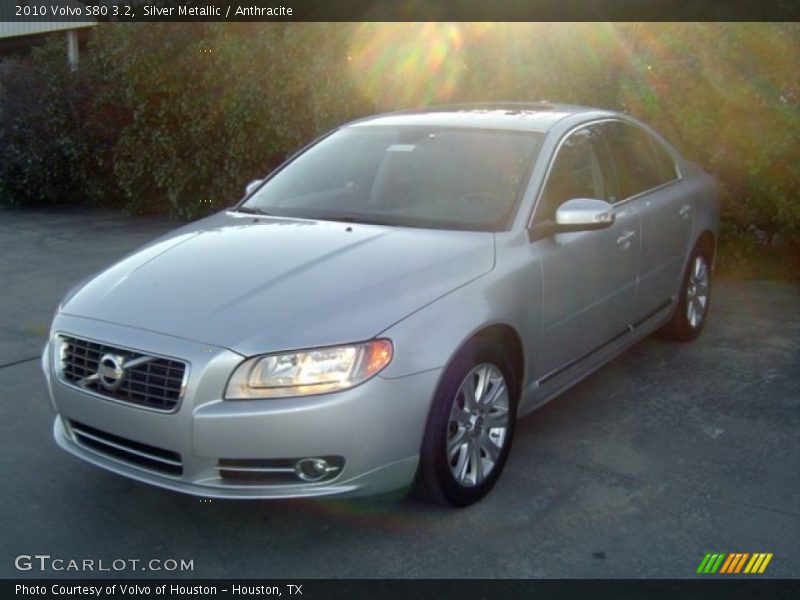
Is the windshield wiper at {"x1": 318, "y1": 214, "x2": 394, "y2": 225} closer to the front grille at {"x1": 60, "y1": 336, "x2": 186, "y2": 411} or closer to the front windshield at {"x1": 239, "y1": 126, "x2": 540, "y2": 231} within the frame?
the front windshield at {"x1": 239, "y1": 126, "x2": 540, "y2": 231}

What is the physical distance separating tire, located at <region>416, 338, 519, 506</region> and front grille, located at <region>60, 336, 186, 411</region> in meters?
1.01

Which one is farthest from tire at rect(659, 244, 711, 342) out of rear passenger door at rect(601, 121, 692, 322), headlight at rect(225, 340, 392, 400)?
headlight at rect(225, 340, 392, 400)

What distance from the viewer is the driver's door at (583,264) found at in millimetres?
4574

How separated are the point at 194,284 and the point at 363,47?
6.37m

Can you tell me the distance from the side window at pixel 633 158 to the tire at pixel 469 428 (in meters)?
1.81

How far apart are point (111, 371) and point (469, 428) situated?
149 cm

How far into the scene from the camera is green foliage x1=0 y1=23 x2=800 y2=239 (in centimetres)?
771

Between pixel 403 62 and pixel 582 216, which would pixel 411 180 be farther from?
pixel 403 62

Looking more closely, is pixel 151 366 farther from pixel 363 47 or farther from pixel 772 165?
pixel 363 47

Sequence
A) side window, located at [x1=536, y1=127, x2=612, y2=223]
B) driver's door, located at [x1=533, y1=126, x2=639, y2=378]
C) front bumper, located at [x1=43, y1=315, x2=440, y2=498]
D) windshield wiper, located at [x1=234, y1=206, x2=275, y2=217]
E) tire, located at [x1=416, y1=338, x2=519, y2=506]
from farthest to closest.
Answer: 1. windshield wiper, located at [x1=234, y1=206, x2=275, y2=217]
2. side window, located at [x1=536, y1=127, x2=612, y2=223]
3. driver's door, located at [x1=533, y1=126, x2=639, y2=378]
4. tire, located at [x1=416, y1=338, x2=519, y2=506]
5. front bumper, located at [x1=43, y1=315, x2=440, y2=498]

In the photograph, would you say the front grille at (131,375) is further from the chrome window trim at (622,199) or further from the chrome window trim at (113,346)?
the chrome window trim at (622,199)

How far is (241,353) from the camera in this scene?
346 centimetres

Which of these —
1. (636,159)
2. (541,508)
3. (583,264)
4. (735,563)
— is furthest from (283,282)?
(636,159)

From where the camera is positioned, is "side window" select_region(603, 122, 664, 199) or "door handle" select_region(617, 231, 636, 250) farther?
"side window" select_region(603, 122, 664, 199)
